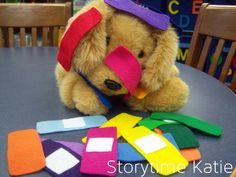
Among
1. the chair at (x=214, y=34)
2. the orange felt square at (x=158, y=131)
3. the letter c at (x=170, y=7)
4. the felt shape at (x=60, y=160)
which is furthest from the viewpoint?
the letter c at (x=170, y=7)

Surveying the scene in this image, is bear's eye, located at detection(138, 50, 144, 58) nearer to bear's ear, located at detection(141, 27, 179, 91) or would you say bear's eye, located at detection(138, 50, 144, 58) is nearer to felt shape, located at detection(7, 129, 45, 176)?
bear's ear, located at detection(141, 27, 179, 91)

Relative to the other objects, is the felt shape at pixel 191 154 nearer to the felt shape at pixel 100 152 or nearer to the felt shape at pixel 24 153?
the felt shape at pixel 100 152

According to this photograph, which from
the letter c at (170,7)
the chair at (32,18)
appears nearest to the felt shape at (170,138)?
the chair at (32,18)

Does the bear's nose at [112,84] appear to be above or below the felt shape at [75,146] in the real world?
above

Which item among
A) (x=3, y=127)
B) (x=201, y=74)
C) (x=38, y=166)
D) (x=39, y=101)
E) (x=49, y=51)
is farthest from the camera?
(x=49, y=51)

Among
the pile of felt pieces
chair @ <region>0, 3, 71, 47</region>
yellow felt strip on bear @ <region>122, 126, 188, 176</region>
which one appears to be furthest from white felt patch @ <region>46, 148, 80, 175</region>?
chair @ <region>0, 3, 71, 47</region>

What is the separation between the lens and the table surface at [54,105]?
1.72 ft

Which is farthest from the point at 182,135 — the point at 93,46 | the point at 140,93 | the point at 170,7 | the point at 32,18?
the point at 170,7

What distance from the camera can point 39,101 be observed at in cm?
68

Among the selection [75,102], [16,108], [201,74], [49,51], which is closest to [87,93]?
[75,102]

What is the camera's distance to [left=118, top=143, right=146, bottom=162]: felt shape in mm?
480

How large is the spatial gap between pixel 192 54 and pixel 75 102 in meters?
0.65

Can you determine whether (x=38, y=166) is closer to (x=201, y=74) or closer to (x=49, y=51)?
(x=201, y=74)

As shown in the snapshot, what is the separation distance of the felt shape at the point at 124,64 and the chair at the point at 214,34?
0.54 m
